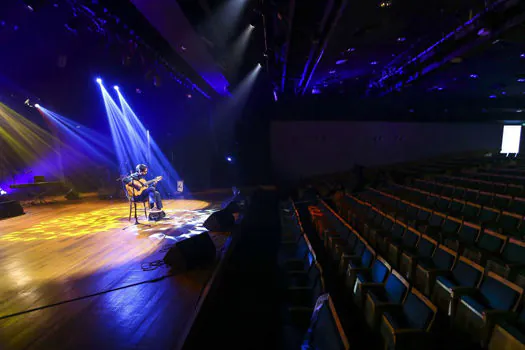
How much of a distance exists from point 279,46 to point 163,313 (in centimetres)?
250

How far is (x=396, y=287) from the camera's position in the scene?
3.85ft

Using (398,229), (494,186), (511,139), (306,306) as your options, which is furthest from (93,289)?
(511,139)

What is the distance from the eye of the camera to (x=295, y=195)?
519cm

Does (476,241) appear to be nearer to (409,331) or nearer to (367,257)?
(367,257)

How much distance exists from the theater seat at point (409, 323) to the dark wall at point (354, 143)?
4.34 meters

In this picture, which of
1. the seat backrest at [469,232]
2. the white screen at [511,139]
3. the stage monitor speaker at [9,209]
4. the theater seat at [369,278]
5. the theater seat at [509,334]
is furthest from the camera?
the white screen at [511,139]

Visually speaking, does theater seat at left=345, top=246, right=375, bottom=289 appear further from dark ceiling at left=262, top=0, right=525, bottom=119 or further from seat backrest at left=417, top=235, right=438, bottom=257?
dark ceiling at left=262, top=0, right=525, bottom=119

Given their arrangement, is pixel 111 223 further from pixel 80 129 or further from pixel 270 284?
pixel 80 129

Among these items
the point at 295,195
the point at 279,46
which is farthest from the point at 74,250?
the point at 295,195

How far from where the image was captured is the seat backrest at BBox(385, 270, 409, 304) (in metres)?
1.12

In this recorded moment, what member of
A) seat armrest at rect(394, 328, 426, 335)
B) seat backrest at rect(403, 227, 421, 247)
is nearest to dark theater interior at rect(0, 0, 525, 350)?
seat armrest at rect(394, 328, 426, 335)

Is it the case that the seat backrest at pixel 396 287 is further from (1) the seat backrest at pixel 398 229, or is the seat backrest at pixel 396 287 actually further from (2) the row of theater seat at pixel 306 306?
(1) the seat backrest at pixel 398 229

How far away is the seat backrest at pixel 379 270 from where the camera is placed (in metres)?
1.30

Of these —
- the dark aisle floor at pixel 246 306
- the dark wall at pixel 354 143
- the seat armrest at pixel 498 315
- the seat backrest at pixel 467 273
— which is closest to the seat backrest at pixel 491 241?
the seat backrest at pixel 467 273
